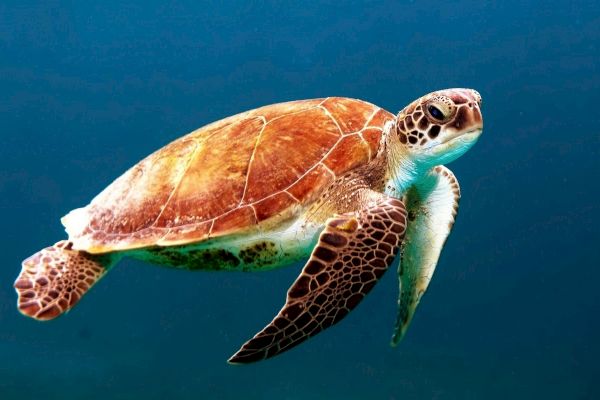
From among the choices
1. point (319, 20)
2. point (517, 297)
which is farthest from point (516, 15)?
point (517, 297)

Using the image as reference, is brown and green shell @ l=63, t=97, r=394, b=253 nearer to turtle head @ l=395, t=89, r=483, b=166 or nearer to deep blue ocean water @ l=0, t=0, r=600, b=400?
turtle head @ l=395, t=89, r=483, b=166

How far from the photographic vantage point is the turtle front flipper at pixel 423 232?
400 cm

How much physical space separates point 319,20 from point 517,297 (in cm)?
1887

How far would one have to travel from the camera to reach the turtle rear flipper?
3.59 metres

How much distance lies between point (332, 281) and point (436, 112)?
1260 mm

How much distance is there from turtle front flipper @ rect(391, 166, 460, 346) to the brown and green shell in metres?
0.67

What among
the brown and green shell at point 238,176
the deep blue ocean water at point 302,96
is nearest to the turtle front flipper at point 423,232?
the brown and green shell at point 238,176

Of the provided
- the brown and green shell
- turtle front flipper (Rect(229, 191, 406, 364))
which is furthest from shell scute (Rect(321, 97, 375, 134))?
turtle front flipper (Rect(229, 191, 406, 364))

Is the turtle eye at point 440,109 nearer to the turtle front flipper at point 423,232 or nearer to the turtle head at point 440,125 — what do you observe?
the turtle head at point 440,125

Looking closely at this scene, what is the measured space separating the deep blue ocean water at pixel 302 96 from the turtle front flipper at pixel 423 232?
1067 centimetres

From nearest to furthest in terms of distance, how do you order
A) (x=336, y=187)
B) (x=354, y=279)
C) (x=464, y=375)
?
(x=354, y=279) < (x=336, y=187) < (x=464, y=375)

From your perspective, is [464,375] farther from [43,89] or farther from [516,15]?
[43,89]

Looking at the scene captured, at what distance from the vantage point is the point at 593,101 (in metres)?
24.2

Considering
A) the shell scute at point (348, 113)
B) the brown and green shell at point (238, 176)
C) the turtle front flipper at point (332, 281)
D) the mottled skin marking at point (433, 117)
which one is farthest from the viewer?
the shell scute at point (348, 113)
